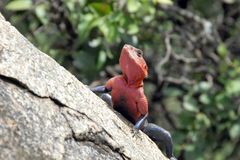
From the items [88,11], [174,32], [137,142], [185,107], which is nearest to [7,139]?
[137,142]

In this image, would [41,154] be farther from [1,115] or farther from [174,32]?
[174,32]

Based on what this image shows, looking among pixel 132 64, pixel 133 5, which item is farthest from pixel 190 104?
pixel 132 64

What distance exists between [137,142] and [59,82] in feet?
1.97

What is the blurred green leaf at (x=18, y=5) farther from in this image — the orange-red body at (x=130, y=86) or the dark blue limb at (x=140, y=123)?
the dark blue limb at (x=140, y=123)

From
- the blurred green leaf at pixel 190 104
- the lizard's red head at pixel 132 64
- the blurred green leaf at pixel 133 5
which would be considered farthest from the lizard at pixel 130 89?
the blurred green leaf at pixel 190 104

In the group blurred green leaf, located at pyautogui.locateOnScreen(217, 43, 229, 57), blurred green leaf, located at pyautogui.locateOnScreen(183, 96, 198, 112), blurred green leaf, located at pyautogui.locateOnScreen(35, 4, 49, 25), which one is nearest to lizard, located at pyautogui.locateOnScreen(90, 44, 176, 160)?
blurred green leaf, located at pyautogui.locateOnScreen(35, 4, 49, 25)

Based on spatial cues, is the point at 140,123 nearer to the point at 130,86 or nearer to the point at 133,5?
the point at 130,86

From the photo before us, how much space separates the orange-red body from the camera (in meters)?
4.66

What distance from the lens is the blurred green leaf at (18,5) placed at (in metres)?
7.37

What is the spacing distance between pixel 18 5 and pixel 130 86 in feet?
9.41

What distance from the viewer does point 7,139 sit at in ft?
12.9

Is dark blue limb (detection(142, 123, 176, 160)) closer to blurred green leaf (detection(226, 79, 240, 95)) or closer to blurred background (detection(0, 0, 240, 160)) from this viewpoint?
blurred background (detection(0, 0, 240, 160))

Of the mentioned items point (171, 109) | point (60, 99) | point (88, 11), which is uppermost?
point (60, 99)

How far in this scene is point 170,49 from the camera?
851 centimetres
